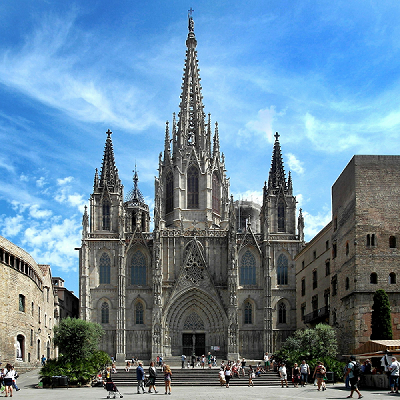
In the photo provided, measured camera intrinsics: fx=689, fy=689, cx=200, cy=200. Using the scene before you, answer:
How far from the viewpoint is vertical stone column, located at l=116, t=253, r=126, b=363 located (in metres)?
66.0

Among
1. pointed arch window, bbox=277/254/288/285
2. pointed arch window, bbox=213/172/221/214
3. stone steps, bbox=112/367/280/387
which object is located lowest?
stone steps, bbox=112/367/280/387

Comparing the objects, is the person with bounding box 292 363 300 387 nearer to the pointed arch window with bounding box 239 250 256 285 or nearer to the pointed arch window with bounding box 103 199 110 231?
the pointed arch window with bounding box 239 250 256 285

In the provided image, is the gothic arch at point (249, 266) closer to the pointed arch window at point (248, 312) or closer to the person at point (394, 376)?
the pointed arch window at point (248, 312)

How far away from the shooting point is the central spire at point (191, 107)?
252ft

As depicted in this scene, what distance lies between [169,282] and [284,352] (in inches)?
842

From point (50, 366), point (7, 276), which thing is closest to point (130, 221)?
point (7, 276)

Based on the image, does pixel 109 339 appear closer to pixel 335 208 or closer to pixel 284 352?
pixel 284 352

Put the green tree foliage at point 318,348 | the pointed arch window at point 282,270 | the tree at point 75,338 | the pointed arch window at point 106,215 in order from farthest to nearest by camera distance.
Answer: the pointed arch window at point 106,215 < the pointed arch window at point 282,270 < the tree at point 75,338 < the green tree foliage at point 318,348

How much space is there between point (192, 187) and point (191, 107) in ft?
34.0

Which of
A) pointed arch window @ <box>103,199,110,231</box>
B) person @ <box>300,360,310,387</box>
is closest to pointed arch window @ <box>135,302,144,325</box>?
pointed arch window @ <box>103,199,110,231</box>

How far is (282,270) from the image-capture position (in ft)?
227

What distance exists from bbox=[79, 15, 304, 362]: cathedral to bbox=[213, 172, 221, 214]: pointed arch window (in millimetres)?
2561

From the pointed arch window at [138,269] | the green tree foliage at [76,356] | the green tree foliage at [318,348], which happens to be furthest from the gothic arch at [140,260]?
the green tree foliage at [318,348]

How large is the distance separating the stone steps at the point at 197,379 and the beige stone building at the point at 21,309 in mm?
7492
